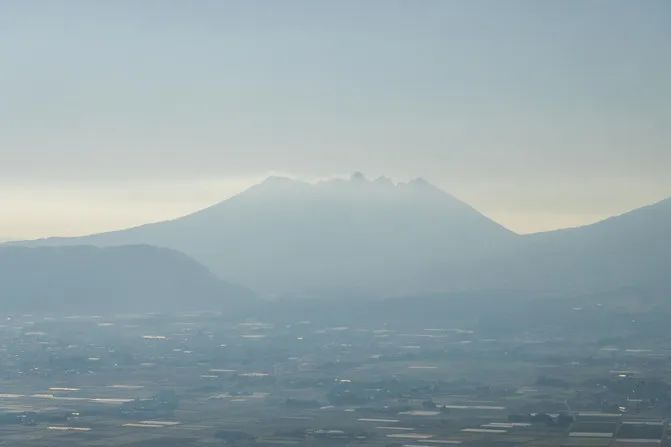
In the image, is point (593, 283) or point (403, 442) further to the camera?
point (593, 283)

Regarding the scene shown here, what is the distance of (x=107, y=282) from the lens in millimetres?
175500

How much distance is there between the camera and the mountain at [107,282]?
550ft

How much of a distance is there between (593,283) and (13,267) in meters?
83.5

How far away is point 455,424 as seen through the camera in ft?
203

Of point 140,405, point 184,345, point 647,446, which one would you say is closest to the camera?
point 647,446

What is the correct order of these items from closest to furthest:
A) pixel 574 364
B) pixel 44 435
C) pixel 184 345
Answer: pixel 44 435
pixel 574 364
pixel 184 345

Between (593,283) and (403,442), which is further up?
(593,283)

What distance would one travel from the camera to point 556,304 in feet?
503

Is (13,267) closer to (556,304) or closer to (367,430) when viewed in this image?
(556,304)

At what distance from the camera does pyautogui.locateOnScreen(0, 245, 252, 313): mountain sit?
550 feet

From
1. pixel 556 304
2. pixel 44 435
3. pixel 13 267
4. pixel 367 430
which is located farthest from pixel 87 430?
pixel 13 267

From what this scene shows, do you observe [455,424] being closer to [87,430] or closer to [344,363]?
[87,430]

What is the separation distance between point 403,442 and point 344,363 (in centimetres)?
3814

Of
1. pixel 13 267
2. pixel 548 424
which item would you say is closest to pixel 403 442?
pixel 548 424
